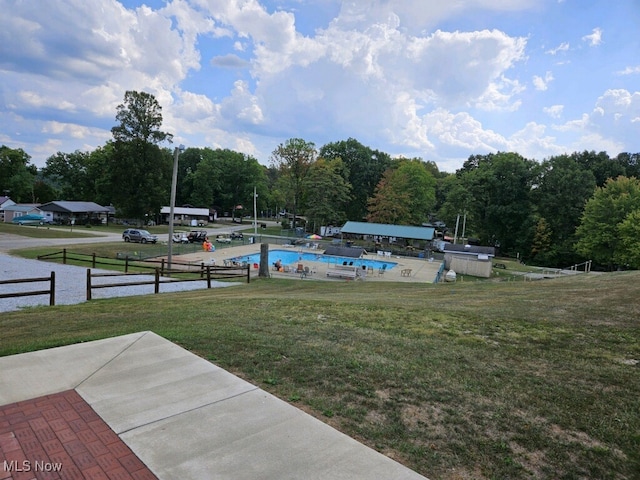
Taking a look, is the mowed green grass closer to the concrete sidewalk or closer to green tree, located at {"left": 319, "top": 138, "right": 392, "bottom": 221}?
the concrete sidewalk

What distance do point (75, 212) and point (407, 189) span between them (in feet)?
173

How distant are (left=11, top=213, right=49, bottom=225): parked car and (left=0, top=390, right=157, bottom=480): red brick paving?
203 ft

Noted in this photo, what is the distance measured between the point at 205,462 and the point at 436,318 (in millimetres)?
6457

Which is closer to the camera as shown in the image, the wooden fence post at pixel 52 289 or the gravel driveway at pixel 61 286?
the wooden fence post at pixel 52 289

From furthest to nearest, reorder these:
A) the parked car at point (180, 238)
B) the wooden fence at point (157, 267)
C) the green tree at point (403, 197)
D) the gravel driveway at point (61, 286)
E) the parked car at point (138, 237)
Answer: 1. the green tree at point (403, 197)
2. the parked car at point (180, 238)
3. the parked car at point (138, 237)
4. the wooden fence at point (157, 267)
5. the gravel driveway at point (61, 286)

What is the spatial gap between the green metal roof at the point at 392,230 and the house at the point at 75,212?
4004 cm

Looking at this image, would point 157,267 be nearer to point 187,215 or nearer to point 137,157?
point 137,157

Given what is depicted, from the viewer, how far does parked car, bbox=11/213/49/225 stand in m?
53.4

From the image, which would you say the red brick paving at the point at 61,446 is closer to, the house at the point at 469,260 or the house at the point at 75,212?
the house at the point at 469,260

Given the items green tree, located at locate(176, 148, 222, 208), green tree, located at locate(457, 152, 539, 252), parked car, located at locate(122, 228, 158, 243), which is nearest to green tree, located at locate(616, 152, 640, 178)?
green tree, located at locate(457, 152, 539, 252)

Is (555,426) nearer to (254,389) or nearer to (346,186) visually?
(254,389)

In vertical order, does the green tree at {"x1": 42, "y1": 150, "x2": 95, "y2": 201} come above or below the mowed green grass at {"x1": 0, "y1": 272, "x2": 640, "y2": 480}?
above
